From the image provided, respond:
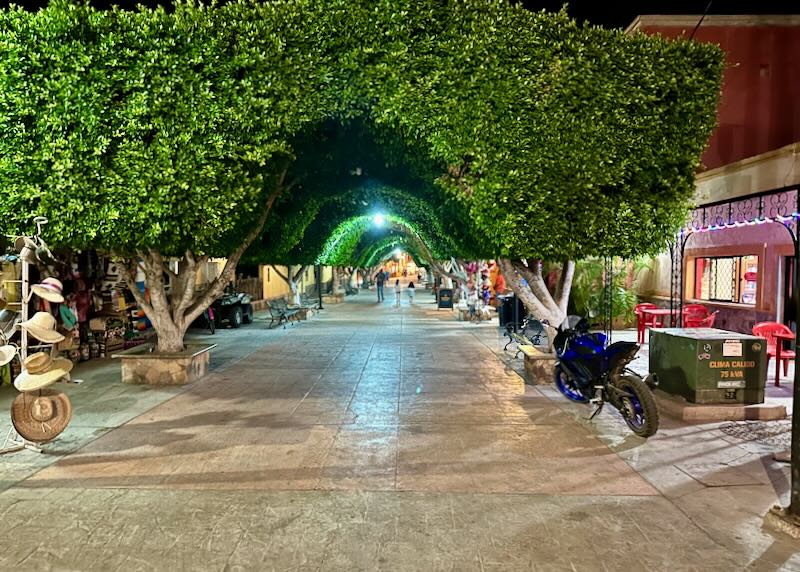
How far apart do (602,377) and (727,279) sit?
29.1ft

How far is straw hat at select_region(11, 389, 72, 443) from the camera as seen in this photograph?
5.82m

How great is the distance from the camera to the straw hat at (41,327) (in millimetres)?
5855

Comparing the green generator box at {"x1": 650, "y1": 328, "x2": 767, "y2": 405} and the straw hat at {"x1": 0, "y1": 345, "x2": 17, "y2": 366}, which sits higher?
the straw hat at {"x1": 0, "y1": 345, "x2": 17, "y2": 366}

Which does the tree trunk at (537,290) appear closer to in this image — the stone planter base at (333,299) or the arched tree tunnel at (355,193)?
the arched tree tunnel at (355,193)

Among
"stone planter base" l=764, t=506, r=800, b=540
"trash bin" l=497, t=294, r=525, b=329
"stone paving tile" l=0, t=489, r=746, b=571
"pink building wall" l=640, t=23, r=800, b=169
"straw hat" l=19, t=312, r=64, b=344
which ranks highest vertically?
"pink building wall" l=640, t=23, r=800, b=169

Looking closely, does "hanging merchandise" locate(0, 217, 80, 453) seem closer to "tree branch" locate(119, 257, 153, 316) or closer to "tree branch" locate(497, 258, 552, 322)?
"tree branch" locate(119, 257, 153, 316)

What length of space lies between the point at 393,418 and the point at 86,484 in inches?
139

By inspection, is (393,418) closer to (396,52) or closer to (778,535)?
(778,535)

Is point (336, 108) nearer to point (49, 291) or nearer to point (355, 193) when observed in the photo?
point (49, 291)

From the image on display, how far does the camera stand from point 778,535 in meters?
3.96

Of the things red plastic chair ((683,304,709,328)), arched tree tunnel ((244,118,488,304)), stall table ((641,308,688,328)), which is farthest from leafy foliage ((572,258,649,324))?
arched tree tunnel ((244,118,488,304))

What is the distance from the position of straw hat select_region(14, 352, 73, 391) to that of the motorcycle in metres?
6.23

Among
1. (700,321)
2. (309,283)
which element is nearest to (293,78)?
(700,321)

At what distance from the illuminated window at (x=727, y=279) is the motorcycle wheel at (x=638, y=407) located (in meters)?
7.93
